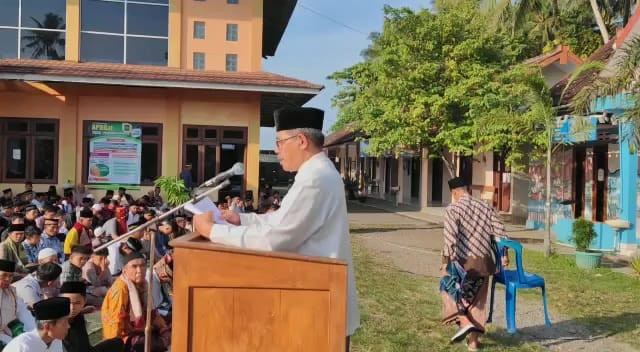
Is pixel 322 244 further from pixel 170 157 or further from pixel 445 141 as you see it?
pixel 170 157

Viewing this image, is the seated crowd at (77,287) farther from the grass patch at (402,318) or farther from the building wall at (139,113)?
the building wall at (139,113)

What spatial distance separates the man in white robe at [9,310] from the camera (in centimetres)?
490

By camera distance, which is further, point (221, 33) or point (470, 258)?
point (221, 33)

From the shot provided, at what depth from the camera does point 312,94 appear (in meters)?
15.8

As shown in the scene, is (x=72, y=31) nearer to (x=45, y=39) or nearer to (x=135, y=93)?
(x=45, y=39)

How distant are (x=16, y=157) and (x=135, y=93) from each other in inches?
143

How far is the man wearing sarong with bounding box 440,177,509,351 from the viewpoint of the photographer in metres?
5.85

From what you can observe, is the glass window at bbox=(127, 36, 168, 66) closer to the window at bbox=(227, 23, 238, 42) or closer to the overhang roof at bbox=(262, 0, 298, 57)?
the window at bbox=(227, 23, 238, 42)

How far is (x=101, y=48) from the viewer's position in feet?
55.6

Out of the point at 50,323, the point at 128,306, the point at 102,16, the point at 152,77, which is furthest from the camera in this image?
the point at 102,16

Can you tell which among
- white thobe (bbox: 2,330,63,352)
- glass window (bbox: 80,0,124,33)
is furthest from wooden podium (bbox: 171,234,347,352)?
glass window (bbox: 80,0,124,33)

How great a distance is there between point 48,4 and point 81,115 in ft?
11.2

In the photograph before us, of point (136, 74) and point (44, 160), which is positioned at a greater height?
point (136, 74)

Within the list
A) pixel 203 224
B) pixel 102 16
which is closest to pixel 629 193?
pixel 203 224
